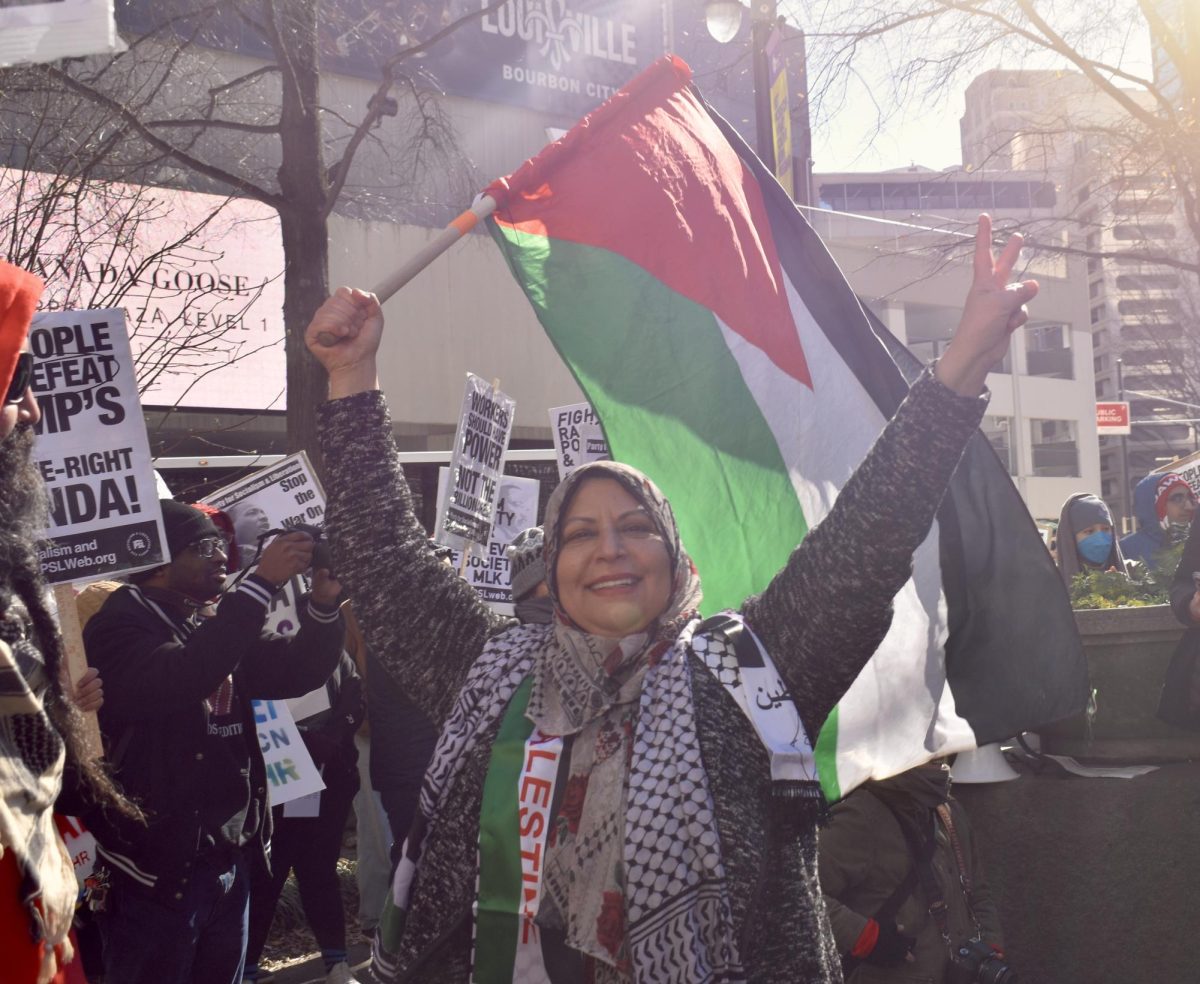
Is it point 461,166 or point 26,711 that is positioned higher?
point 461,166

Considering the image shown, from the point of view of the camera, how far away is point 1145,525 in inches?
389

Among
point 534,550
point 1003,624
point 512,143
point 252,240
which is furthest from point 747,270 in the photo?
point 512,143

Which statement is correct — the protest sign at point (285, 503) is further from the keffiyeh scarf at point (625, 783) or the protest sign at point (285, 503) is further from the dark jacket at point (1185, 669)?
the keffiyeh scarf at point (625, 783)

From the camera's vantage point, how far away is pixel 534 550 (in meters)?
4.82

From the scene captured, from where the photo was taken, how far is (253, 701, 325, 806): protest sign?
5.65 metres

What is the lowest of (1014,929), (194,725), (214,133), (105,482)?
(1014,929)

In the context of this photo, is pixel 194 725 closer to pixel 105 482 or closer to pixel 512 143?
pixel 105 482

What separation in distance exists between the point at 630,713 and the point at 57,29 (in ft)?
6.34

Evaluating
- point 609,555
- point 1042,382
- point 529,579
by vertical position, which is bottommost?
point 529,579

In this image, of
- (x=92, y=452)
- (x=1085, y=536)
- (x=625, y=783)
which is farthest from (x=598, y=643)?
(x=1085, y=536)

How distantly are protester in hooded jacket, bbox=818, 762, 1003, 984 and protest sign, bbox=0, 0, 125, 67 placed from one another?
275 cm

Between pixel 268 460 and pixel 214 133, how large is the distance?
565 centimetres

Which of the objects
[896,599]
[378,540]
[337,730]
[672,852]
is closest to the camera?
[672,852]

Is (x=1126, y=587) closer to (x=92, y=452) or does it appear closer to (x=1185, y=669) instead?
(x=1185, y=669)
